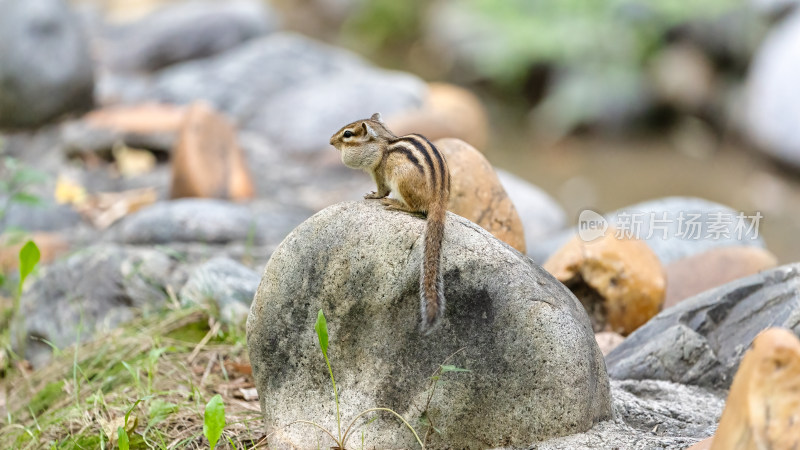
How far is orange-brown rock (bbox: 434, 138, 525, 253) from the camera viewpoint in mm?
3301

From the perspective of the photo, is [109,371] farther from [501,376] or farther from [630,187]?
[630,187]

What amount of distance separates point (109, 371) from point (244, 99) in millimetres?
5089

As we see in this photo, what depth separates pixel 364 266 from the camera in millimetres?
2455

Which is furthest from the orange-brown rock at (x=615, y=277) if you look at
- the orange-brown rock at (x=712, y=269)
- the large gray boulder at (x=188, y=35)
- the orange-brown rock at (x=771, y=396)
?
the large gray boulder at (x=188, y=35)

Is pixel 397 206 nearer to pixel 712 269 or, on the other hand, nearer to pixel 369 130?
pixel 369 130

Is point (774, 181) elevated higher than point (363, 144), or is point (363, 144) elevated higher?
point (363, 144)

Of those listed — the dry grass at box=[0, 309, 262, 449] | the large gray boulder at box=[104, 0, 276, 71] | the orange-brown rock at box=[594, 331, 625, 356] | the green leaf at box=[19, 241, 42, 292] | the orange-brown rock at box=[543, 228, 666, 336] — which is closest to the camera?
the dry grass at box=[0, 309, 262, 449]

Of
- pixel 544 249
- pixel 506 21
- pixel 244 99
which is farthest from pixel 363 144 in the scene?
pixel 506 21

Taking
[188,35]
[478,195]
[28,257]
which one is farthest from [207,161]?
[188,35]

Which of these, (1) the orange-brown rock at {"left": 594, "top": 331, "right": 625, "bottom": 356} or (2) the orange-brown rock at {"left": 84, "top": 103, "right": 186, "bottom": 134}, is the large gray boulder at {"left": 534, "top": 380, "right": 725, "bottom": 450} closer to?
(1) the orange-brown rock at {"left": 594, "top": 331, "right": 625, "bottom": 356}

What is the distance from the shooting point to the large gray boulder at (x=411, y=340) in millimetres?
2350

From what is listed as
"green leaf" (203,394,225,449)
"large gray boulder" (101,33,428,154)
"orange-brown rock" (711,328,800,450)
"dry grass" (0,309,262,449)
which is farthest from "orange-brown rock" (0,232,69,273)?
"orange-brown rock" (711,328,800,450)

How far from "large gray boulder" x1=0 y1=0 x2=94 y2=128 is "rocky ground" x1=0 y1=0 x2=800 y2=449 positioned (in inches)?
0.7

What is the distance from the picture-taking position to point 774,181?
8.53 meters
